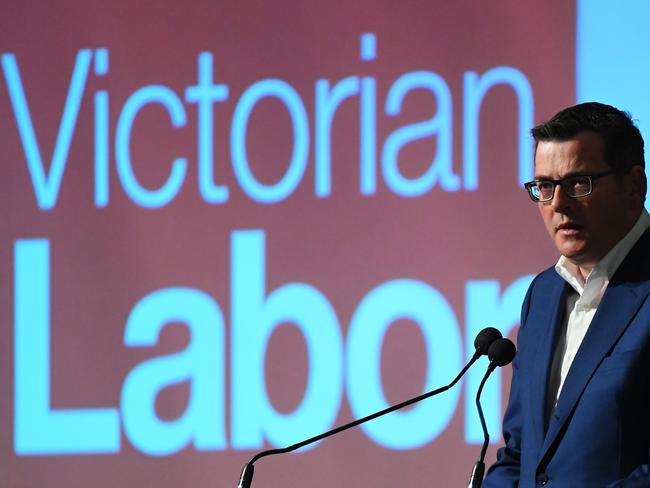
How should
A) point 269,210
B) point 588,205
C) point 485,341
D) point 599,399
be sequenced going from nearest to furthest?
point 599,399, point 588,205, point 485,341, point 269,210

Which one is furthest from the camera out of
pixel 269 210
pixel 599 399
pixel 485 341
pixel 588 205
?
pixel 269 210

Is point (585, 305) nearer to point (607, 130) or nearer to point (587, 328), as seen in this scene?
point (587, 328)

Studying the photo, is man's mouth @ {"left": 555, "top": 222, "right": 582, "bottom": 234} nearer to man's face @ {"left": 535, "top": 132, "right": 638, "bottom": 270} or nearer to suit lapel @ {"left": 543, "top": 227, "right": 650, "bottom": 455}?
man's face @ {"left": 535, "top": 132, "right": 638, "bottom": 270}

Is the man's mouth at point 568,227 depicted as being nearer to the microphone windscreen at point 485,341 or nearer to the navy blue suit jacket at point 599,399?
the navy blue suit jacket at point 599,399

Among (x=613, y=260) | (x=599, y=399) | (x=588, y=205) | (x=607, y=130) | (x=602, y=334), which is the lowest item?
(x=599, y=399)

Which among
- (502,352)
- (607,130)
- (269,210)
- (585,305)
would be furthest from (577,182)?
(269,210)

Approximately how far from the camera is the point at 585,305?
2244mm

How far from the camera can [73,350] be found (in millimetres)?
4035

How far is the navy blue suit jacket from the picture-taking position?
80.4 inches

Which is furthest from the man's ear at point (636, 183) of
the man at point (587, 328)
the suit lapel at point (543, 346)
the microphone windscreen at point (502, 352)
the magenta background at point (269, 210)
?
the magenta background at point (269, 210)

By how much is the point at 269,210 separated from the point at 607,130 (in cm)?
192

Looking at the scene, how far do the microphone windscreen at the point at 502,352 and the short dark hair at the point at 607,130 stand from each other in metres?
0.44

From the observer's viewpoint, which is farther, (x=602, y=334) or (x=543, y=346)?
(x=543, y=346)

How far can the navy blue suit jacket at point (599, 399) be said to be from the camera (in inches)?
80.4
